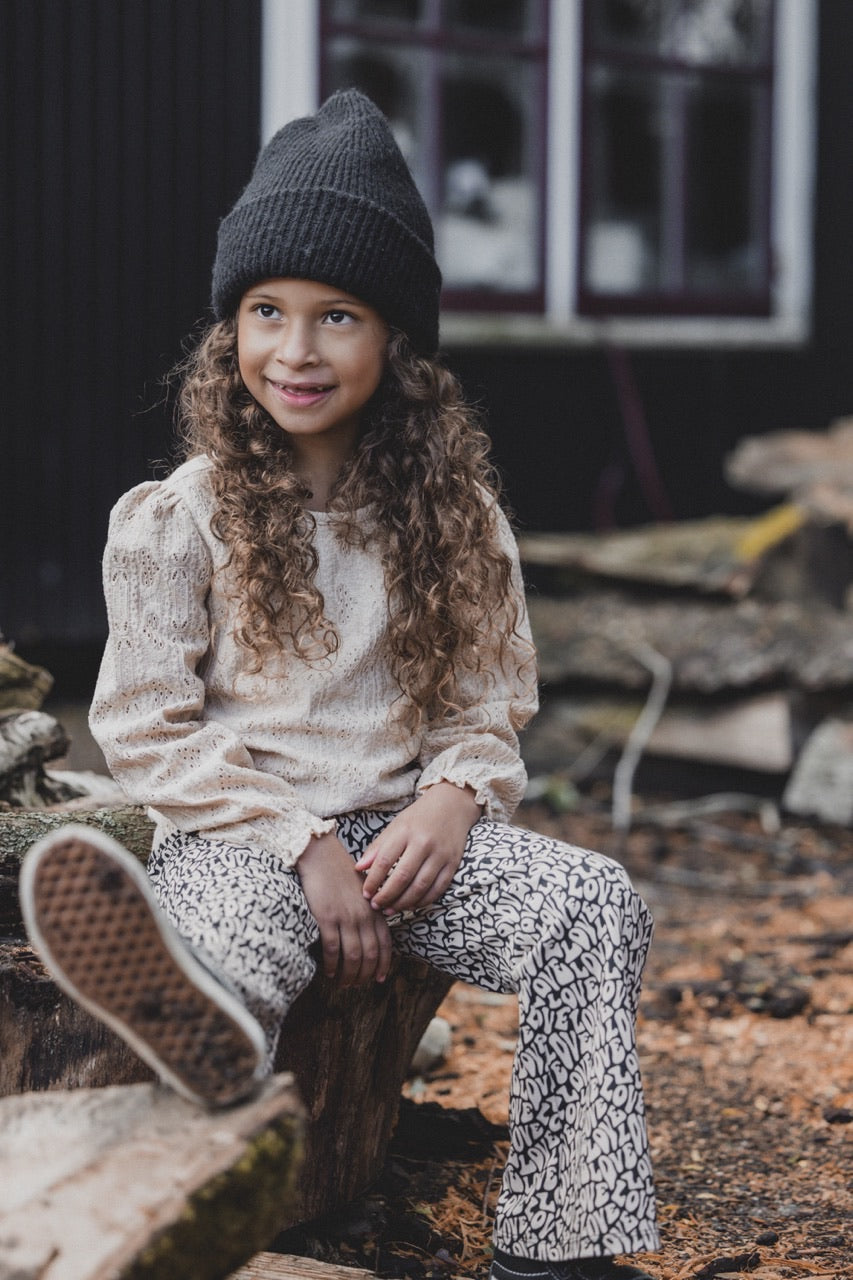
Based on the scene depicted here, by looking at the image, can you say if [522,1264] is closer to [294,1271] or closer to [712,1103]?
[294,1271]

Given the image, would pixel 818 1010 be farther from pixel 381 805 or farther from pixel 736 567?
pixel 736 567

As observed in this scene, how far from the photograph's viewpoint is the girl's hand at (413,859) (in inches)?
91.8

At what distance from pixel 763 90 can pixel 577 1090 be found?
5.65 metres

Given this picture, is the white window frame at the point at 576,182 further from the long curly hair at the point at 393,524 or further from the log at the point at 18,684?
the long curly hair at the point at 393,524

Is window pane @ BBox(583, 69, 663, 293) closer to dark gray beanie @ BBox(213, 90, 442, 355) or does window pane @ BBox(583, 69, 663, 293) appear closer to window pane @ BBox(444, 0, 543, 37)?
window pane @ BBox(444, 0, 543, 37)

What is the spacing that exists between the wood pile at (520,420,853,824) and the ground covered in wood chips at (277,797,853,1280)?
65 centimetres

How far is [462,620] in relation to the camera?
2.62m

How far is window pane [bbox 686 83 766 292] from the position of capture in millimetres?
6793

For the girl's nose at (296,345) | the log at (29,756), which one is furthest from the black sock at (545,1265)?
the girl's nose at (296,345)

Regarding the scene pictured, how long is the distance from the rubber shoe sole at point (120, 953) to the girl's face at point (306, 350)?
978 millimetres

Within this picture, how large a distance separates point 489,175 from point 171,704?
4.43 meters

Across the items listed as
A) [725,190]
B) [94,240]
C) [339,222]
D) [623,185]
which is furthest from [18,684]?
[725,190]

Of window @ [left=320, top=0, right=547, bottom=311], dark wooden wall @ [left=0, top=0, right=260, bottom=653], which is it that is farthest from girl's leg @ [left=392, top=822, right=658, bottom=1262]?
window @ [left=320, top=0, right=547, bottom=311]

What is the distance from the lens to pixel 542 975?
226cm
